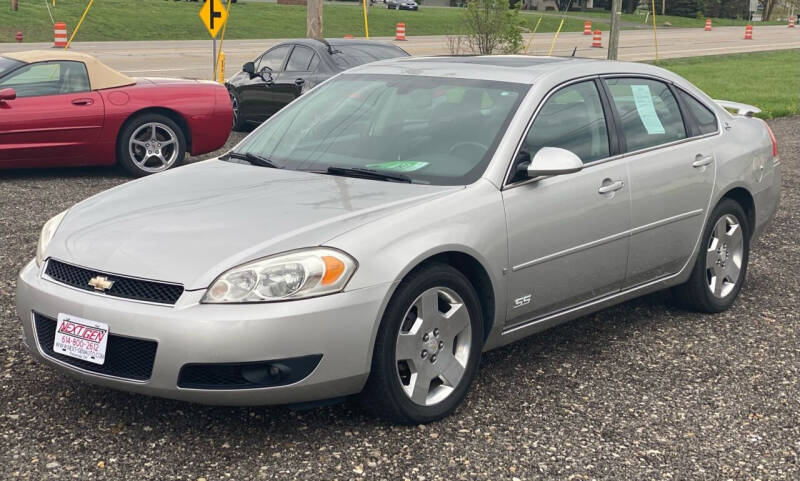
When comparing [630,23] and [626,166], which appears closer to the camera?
[626,166]

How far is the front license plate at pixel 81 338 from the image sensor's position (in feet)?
13.2

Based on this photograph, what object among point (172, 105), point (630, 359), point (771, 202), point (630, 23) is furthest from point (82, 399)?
point (630, 23)

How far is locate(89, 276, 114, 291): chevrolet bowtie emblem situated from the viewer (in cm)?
404

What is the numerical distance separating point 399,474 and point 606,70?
2.72 meters

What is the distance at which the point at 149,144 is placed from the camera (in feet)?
36.9

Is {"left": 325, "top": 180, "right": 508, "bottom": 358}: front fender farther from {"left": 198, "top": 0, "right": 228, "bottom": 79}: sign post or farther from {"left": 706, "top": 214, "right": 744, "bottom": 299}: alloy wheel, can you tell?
{"left": 198, "top": 0, "right": 228, "bottom": 79}: sign post

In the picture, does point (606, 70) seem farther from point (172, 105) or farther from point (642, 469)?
point (172, 105)

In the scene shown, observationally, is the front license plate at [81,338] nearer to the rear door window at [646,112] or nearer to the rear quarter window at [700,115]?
the rear door window at [646,112]

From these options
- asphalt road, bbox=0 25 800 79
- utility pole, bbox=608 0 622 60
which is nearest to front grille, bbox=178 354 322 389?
utility pole, bbox=608 0 622 60

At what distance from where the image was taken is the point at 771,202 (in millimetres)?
6762

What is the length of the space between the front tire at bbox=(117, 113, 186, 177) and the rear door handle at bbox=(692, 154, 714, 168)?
6.64 metres

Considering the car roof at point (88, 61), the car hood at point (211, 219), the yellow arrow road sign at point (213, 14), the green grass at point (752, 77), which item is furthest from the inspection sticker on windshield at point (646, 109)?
the yellow arrow road sign at point (213, 14)

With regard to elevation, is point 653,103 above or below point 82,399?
above

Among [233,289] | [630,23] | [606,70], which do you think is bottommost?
[630,23]
